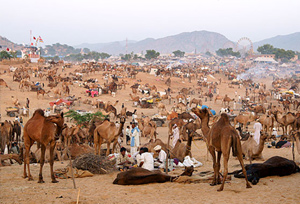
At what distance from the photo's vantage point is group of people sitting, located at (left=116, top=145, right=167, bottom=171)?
30.1 feet

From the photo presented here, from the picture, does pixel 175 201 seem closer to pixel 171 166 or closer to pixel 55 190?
pixel 55 190

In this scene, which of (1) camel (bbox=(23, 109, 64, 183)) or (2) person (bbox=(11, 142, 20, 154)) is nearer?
(1) camel (bbox=(23, 109, 64, 183))

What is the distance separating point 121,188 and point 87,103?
75.5ft

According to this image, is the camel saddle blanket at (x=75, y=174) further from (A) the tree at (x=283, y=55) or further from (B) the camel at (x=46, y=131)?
(A) the tree at (x=283, y=55)

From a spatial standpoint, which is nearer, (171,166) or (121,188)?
(121,188)

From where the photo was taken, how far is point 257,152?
11.3 metres

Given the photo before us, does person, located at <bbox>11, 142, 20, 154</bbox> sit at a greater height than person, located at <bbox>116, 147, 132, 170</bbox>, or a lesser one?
lesser

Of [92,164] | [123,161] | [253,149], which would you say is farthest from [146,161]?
[253,149]

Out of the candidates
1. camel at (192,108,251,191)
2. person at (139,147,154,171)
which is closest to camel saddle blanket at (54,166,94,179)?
person at (139,147,154,171)

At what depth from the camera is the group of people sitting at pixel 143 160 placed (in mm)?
9180

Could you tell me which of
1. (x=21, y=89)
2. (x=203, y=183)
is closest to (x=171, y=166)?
(x=203, y=183)

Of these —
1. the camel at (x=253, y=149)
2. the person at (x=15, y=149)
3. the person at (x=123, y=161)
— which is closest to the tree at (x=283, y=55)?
the camel at (x=253, y=149)

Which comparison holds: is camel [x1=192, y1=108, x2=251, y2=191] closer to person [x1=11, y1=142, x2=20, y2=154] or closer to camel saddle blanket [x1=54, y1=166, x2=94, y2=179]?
camel saddle blanket [x1=54, y1=166, x2=94, y2=179]

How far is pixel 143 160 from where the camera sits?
918 cm
